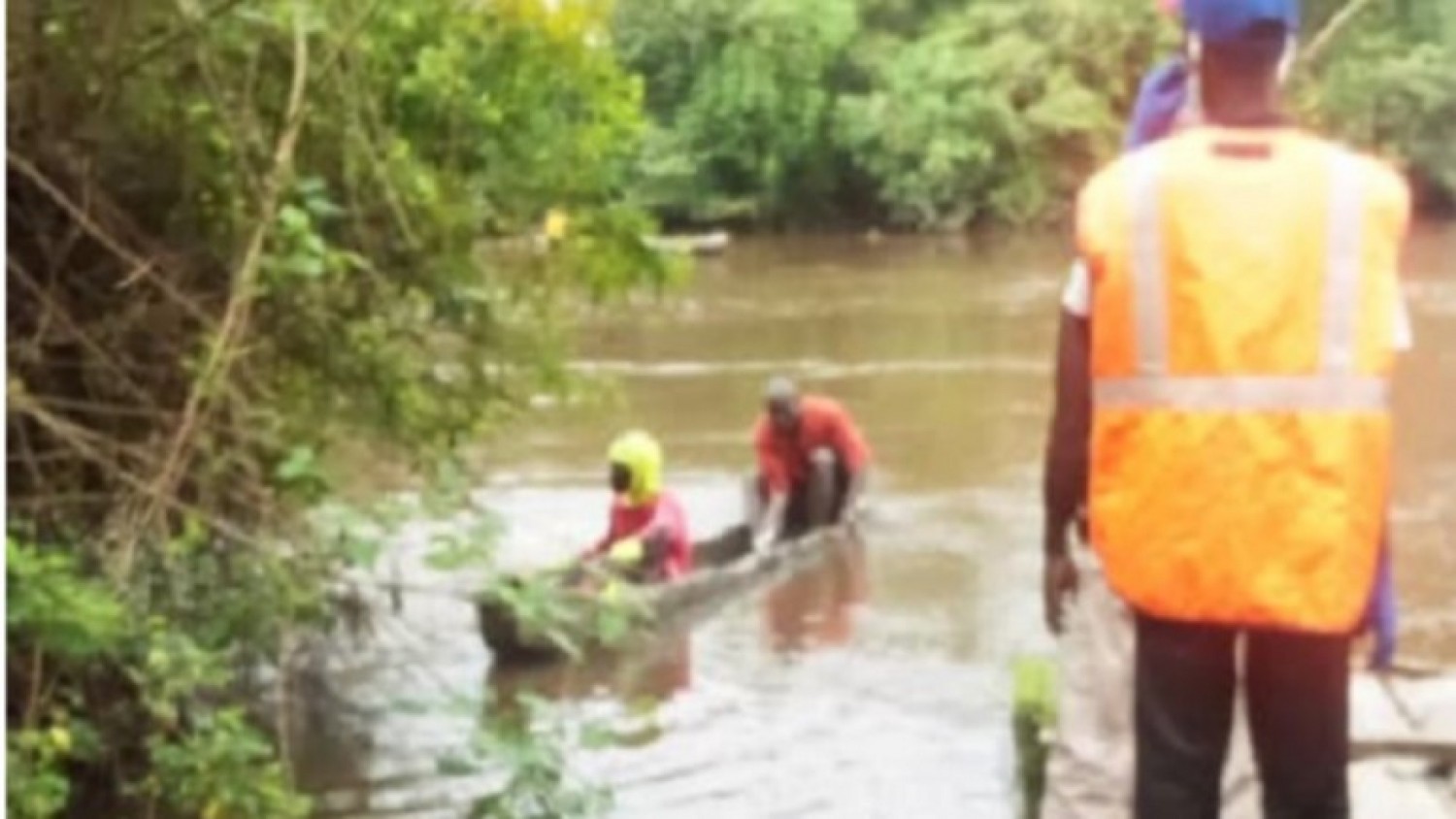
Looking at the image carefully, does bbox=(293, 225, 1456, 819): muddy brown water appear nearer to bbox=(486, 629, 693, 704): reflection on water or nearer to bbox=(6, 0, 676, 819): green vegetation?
bbox=(486, 629, 693, 704): reflection on water

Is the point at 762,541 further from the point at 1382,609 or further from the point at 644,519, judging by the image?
the point at 1382,609

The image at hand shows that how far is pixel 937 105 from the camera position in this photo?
44.7m

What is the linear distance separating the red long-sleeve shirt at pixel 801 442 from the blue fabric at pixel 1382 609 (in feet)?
41.1

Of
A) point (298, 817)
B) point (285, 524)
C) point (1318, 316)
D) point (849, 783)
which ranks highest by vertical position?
point (1318, 316)

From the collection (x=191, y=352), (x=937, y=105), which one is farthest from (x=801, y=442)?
(x=937, y=105)

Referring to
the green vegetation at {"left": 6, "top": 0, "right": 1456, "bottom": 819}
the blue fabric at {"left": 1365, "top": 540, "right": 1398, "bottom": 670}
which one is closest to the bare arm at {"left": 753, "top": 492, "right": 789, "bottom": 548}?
the green vegetation at {"left": 6, "top": 0, "right": 1456, "bottom": 819}

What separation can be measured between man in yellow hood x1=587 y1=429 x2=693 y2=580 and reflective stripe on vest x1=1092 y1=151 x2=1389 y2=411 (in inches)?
414

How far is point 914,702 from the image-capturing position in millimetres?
13516

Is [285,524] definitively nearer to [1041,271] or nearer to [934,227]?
[1041,271]

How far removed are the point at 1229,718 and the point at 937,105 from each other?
4086cm

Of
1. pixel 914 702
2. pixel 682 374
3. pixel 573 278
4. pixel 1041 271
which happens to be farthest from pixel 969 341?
pixel 573 278

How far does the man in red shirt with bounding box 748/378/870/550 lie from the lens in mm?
16859

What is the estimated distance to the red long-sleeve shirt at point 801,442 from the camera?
16922mm

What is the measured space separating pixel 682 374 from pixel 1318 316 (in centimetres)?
2156
